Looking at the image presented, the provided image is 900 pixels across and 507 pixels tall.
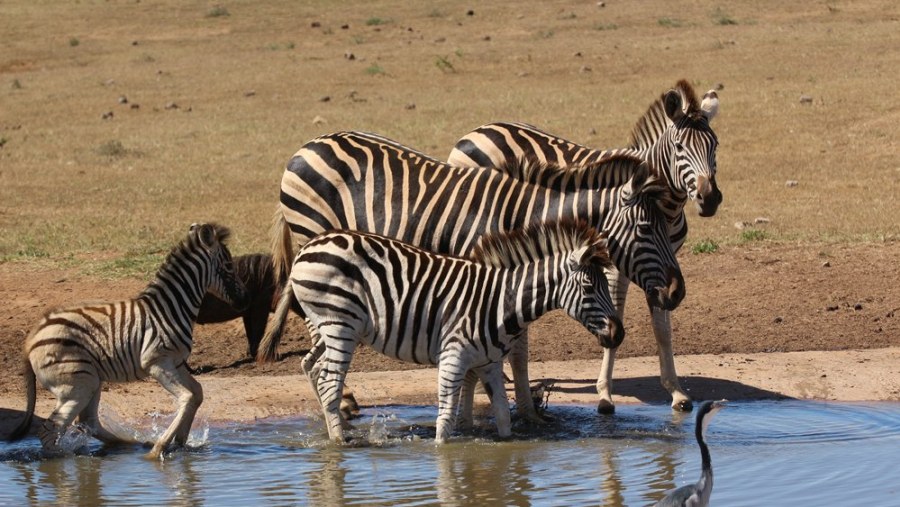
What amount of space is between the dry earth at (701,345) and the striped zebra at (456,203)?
100 centimetres

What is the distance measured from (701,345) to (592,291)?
3.30 meters

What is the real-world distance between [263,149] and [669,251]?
11.8 metres

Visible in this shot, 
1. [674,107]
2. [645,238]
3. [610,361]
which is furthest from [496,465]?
[674,107]

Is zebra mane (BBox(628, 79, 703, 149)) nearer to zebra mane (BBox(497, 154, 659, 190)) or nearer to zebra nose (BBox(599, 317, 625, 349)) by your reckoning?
zebra mane (BBox(497, 154, 659, 190))

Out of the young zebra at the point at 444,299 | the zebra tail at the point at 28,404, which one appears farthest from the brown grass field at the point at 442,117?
the young zebra at the point at 444,299

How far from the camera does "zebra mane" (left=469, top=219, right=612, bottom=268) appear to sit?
845 centimetres

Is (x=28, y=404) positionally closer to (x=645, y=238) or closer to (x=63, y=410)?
(x=63, y=410)

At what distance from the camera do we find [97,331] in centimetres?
870

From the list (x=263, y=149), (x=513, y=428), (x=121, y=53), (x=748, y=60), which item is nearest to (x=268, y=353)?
(x=513, y=428)

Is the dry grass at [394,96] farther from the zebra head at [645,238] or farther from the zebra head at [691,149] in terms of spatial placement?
the zebra head at [645,238]

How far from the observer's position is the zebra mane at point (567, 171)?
926 cm

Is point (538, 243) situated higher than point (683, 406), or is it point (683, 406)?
point (538, 243)

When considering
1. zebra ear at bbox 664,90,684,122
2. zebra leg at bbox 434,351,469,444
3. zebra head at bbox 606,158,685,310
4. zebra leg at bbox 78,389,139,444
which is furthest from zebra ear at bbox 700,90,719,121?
zebra leg at bbox 78,389,139,444

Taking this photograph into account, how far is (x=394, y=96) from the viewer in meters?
24.2
